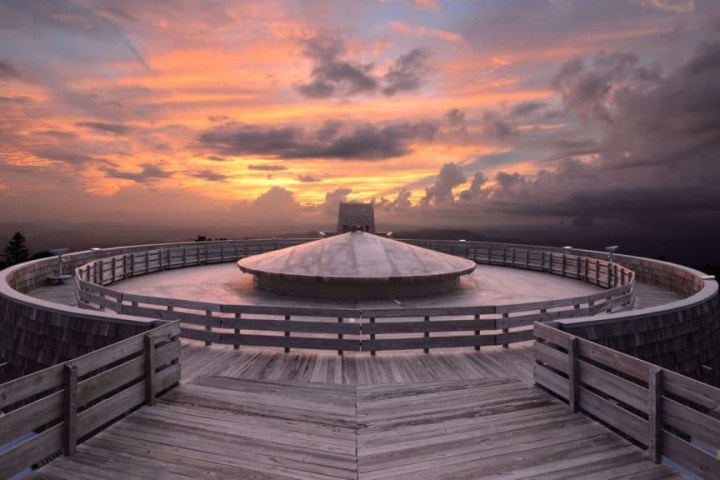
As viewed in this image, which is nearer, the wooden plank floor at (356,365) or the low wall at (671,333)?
the wooden plank floor at (356,365)

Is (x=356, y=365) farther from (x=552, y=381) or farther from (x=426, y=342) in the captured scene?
(x=552, y=381)

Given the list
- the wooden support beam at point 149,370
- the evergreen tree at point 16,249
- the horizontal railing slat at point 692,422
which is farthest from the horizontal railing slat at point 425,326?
the evergreen tree at point 16,249

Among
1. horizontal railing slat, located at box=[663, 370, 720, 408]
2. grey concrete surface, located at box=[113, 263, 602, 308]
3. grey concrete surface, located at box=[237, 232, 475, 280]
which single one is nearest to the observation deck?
horizontal railing slat, located at box=[663, 370, 720, 408]

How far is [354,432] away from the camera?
636cm

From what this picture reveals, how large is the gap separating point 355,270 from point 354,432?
12.3m

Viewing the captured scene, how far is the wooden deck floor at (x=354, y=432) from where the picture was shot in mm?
5430

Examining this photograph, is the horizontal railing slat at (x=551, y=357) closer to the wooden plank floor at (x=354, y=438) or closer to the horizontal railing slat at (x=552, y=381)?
the horizontal railing slat at (x=552, y=381)

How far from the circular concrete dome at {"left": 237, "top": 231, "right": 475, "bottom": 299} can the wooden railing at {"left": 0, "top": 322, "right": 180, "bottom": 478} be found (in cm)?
1039

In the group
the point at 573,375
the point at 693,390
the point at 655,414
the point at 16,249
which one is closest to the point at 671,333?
the point at 573,375

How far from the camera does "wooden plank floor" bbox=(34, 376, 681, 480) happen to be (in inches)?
213

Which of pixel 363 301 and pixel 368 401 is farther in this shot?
pixel 363 301

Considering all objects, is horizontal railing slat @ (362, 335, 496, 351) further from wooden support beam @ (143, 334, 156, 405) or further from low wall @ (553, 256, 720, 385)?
wooden support beam @ (143, 334, 156, 405)

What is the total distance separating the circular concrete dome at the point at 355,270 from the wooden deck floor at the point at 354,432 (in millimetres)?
9032

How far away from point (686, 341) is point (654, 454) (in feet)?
22.4
